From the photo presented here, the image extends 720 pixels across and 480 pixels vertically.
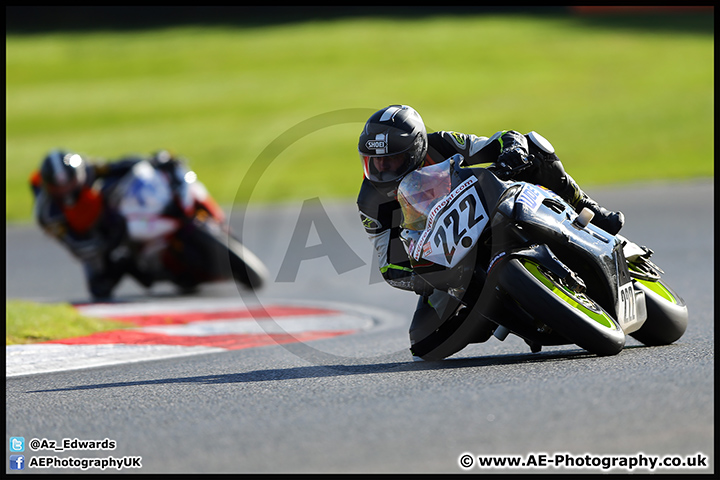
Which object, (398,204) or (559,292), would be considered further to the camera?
(398,204)

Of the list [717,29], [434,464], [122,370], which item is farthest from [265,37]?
[434,464]

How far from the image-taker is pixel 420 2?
46.4 meters

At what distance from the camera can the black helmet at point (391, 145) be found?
5.19 m

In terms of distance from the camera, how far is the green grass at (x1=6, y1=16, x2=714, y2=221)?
23031 millimetres

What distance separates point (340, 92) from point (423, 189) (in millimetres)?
26945

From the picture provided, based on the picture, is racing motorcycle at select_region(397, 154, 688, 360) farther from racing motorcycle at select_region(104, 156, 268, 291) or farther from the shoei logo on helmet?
racing motorcycle at select_region(104, 156, 268, 291)

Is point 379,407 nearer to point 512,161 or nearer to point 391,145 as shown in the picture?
point 391,145

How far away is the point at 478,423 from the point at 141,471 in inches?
53.5

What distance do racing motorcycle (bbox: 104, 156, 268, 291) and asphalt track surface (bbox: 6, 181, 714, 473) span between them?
13.2 ft

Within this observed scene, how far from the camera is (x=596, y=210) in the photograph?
5.42 metres

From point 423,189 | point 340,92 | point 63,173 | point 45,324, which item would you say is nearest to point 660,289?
point 423,189

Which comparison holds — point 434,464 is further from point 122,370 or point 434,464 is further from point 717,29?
point 717,29

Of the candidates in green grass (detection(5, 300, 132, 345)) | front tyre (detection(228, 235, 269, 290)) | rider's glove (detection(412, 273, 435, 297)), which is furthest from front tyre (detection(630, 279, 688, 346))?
front tyre (detection(228, 235, 269, 290))

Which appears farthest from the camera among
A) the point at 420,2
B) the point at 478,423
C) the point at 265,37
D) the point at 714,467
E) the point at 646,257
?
the point at 420,2
